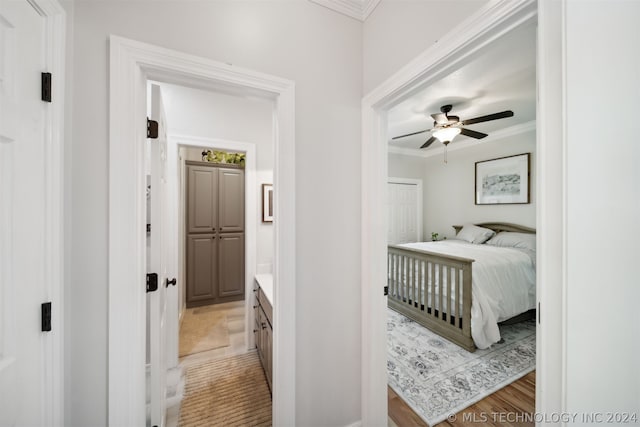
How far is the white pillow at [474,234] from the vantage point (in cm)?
402

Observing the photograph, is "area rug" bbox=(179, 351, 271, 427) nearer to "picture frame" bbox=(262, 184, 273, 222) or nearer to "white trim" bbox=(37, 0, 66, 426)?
"white trim" bbox=(37, 0, 66, 426)

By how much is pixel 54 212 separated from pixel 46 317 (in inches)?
13.7

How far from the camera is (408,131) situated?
407 centimetres

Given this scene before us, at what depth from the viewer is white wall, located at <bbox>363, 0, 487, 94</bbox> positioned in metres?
0.95

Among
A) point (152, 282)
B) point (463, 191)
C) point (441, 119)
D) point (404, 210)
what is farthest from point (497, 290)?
point (152, 282)

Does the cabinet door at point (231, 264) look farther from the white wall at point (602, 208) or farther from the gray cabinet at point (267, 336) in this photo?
the white wall at point (602, 208)

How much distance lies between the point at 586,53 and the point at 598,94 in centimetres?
11

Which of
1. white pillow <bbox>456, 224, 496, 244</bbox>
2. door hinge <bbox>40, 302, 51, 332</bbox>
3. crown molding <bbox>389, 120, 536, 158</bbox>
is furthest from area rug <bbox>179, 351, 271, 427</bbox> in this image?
crown molding <bbox>389, 120, 536, 158</bbox>

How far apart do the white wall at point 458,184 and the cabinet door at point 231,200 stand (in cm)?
315

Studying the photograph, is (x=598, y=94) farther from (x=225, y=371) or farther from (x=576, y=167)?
(x=225, y=371)

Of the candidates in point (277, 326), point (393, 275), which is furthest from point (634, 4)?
point (393, 275)

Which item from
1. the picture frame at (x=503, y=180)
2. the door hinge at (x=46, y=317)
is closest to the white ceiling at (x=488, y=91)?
the picture frame at (x=503, y=180)

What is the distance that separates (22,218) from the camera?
2.36 feet

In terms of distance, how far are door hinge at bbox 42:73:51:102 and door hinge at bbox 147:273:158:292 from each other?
0.75 m
